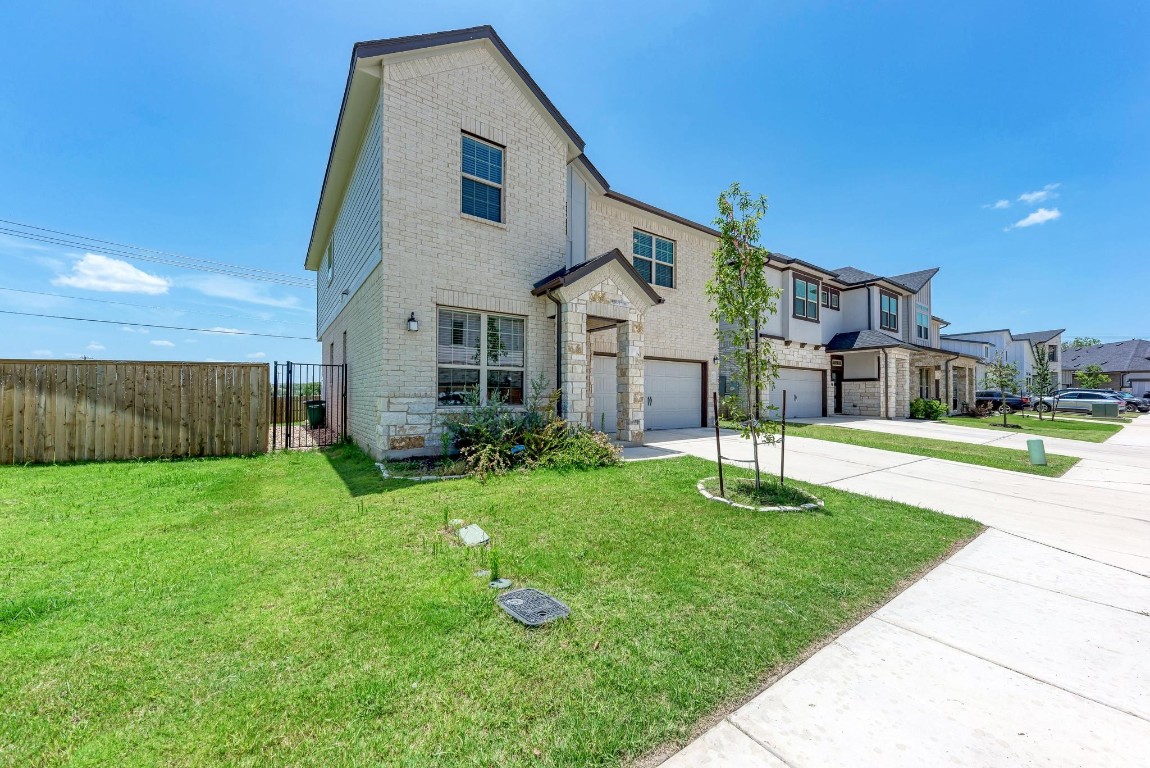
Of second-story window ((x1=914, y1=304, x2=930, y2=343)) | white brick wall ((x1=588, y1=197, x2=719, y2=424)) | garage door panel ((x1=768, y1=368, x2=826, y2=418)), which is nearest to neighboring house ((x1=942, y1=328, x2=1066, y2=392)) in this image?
second-story window ((x1=914, y1=304, x2=930, y2=343))

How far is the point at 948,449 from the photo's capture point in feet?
35.1

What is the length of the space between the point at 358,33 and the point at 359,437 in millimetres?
8395

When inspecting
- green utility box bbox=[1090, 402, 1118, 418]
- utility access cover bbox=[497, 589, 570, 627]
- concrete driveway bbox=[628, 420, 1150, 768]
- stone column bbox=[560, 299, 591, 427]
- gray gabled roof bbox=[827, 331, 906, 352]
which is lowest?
concrete driveway bbox=[628, 420, 1150, 768]

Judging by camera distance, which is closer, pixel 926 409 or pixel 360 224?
pixel 360 224

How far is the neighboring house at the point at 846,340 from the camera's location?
1859 centimetres

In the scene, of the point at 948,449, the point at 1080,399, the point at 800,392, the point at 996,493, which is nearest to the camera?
the point at 996,493

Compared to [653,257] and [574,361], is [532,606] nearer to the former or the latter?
[574,361]

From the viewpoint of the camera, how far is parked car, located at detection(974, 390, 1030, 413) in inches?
1052

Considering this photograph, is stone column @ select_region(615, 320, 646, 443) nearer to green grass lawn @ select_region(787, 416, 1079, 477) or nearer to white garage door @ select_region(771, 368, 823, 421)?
green grass lawn @ select_region(787, 416, 1079, 477)

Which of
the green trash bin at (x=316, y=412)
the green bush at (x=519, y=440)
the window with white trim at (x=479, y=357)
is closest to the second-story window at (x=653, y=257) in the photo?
the window with white trim at (x=479, y=357)

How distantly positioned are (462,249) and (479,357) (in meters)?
2.20

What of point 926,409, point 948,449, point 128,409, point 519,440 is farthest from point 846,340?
point 128,409

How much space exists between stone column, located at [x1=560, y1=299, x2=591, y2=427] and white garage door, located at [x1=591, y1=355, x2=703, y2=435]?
2.76m

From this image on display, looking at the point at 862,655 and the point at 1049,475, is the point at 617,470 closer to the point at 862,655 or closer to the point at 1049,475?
the point at 862,655
